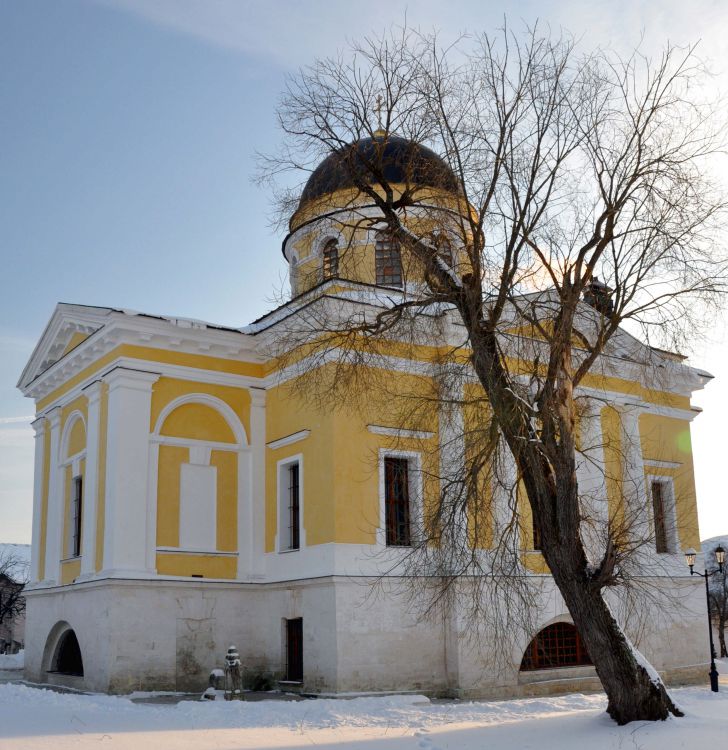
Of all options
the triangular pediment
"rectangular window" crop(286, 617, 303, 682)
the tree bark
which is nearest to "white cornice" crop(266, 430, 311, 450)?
"rectangular window" crop(286, 617, 303, 682)

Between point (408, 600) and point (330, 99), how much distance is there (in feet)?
33.0

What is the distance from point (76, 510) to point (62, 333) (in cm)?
424

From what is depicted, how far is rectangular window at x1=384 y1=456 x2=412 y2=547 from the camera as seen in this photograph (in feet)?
62.6

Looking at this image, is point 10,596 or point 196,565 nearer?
point 196,565

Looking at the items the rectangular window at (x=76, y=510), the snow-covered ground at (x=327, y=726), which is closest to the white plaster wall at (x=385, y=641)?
the snow-covered ground at (x=327, y=726)

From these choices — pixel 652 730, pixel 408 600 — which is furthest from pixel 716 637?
pixel 652 730

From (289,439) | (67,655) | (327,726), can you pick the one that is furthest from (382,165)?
(67,655)

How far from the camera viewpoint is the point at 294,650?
19172 mm

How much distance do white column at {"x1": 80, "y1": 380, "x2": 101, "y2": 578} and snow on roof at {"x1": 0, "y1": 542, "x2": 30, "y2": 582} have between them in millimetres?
46342

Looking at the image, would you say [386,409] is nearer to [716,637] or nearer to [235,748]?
[235,748]

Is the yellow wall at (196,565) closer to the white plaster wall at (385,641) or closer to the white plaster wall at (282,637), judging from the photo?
the white plaster wall at (282,637)

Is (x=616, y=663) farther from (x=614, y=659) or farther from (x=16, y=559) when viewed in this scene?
(x=16, y=559)

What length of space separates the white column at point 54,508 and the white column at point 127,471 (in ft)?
11.4

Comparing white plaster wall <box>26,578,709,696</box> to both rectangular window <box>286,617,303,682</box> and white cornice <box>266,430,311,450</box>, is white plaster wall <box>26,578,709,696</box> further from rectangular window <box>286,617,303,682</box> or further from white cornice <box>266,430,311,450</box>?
white cornice <box>266,430,311,450</box>
